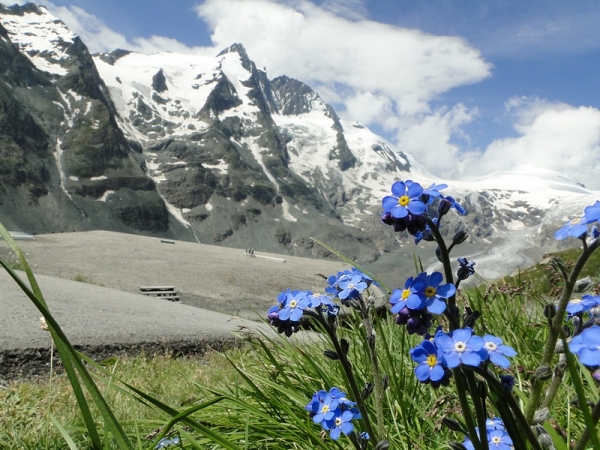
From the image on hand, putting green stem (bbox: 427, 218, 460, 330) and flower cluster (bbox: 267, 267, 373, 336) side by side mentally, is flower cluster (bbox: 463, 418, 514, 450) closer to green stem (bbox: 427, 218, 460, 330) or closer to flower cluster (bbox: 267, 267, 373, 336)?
green stem (bbox: 427, 218, 460, 330)

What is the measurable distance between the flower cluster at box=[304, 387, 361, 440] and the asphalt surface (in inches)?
94.5

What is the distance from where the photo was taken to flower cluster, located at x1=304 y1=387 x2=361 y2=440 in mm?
2299

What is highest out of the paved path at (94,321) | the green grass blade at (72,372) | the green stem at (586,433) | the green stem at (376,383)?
the green stem at (586,433)

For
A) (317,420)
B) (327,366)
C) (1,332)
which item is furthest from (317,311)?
(1,332)

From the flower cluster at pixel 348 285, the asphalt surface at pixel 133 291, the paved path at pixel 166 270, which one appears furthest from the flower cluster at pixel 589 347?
the paved path at pixel 166 270

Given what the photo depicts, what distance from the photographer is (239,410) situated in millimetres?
3580

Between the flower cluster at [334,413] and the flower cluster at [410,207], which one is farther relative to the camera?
the flower cluster at [334,413]

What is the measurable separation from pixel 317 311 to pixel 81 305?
43.9 ft

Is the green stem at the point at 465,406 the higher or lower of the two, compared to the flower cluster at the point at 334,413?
higher

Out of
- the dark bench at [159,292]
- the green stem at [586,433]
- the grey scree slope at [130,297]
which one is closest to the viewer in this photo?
the green stem at [586,433]

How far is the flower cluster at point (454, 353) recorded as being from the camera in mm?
1383

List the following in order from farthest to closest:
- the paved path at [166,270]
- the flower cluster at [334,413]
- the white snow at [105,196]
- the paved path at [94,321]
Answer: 1. the white snow at [105,196]
2. the paved path at [166,270]
3. the paved path at [94,321]
4. the flower cluster at [334,413]

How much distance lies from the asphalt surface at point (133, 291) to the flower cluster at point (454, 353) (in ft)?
11.3

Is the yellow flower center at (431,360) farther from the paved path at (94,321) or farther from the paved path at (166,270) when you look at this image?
the paved path at (166,270)
